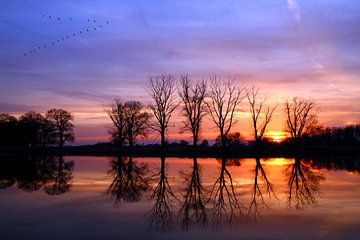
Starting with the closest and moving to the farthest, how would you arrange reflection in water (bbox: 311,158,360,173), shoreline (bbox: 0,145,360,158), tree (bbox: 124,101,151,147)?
1. reflection in water (bbox: 311,158,360,173)
2. shoreline (bbox: 0,145,360,158)
3. tree (bbox: 124,101,151,147)

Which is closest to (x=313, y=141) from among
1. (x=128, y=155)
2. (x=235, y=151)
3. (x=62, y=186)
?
(x=235, y=151)

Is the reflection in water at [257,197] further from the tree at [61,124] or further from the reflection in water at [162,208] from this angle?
the tree at [61,124]

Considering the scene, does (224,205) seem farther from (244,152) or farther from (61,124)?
(61,124)

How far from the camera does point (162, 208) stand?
603 inches

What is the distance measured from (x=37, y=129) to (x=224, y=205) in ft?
284

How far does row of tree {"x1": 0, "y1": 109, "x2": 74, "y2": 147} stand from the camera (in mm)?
94125

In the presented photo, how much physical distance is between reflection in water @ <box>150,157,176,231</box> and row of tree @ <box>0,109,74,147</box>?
77289mm

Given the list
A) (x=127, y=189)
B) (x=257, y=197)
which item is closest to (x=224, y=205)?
(x=257, y=197)

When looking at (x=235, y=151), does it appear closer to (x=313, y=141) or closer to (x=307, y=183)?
(x=313, y=141)

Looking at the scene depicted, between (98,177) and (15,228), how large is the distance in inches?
605

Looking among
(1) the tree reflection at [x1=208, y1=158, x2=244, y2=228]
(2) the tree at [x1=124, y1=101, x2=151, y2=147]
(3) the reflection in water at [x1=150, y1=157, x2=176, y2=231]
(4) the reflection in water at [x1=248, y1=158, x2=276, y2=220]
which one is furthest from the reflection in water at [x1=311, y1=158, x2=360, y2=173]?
(2) the tree at [x1=124, y1=101, x2=151, y2=147]

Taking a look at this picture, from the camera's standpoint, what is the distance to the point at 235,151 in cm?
5872

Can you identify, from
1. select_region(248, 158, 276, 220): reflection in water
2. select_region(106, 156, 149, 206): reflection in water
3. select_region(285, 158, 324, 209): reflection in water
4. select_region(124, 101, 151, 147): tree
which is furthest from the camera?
select_region(124, 101, 151, 147): tree

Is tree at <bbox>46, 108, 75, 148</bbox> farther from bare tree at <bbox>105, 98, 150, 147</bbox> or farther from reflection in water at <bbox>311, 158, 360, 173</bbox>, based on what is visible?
reflection in water at <bbox>311, 158, 360, 173</bbox>
